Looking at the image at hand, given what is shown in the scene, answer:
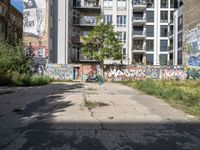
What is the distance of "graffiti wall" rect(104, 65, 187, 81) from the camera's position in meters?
39.2

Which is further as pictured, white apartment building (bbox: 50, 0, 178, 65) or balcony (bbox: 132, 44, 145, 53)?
balcony (bbox: 132, 44, 145, 53)

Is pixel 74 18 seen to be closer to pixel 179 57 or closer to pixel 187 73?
pixel 179 57

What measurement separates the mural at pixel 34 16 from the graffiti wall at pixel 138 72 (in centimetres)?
1084

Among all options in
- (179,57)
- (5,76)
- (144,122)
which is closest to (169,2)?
(179,57)

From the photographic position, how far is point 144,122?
9.59 meters

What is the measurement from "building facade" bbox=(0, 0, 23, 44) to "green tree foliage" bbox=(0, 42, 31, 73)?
32.5 feet

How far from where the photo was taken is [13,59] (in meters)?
32.3

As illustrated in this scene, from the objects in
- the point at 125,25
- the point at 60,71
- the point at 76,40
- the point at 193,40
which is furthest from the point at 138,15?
the point at 193,40

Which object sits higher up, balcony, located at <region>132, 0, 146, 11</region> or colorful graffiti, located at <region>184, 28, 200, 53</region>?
balcony, located at <region>132, 0, 146, 11</region>

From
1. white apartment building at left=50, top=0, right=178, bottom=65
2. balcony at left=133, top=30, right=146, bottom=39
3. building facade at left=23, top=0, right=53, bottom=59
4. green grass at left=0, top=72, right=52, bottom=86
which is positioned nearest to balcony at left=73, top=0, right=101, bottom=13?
white apartment building at left=50, top=0, right=178, bottom=65

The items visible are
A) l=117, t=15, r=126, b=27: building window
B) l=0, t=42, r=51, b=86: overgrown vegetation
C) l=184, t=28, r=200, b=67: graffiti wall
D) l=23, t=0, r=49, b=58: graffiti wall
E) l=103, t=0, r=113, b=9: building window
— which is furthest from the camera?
l=117, t=15, r=126, b=27: building window

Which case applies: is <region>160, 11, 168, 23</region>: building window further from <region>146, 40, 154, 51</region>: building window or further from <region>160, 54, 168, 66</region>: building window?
<region>160, 54, 168, 66</region>: building window

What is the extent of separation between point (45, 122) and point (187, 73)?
31066 millimetres

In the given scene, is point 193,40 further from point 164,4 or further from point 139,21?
point 164,4
